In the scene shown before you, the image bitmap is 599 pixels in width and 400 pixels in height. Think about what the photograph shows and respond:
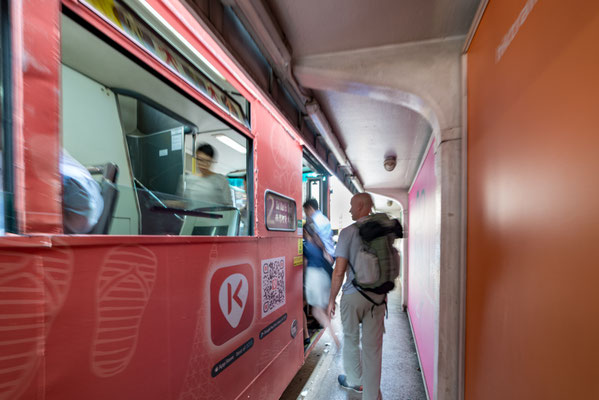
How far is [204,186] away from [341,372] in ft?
9.09

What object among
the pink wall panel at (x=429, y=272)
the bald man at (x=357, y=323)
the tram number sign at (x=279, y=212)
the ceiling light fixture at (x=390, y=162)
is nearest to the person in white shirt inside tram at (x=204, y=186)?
the tram number sign at (x=279, y=212)

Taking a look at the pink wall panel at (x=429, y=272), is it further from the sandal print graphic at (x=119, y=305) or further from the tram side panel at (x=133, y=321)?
the sandal print graphic at (x=119, y=305)

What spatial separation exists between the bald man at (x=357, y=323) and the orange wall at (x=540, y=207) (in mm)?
1021

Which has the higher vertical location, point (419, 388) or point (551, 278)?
point (551, 278)

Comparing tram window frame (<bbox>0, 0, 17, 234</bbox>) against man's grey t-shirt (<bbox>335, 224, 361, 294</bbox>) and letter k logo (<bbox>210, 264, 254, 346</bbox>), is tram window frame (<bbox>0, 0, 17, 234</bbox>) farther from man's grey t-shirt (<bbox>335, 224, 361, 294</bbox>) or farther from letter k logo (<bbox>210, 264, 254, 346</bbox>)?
man's grey t-shirt (<bbox>335, 224, 361, 294</bbox>)

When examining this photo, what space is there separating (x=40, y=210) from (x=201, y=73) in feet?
3.73

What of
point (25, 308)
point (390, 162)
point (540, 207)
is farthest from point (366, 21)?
point (390, 162)

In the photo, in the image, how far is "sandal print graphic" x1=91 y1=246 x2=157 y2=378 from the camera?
88 centimetres

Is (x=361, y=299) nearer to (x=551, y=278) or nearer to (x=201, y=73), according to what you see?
(x=551, y=278)

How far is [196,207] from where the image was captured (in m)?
1.58

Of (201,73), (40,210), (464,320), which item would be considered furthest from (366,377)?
(201,73)

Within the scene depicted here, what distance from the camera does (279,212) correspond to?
8.10ft

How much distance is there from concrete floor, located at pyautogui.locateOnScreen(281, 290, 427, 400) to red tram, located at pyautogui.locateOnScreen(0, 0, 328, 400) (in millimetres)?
522

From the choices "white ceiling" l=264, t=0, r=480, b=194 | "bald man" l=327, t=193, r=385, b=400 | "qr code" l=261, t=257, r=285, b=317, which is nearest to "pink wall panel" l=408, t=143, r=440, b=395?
"bald man" l=327, t=193, r=385, b=400
